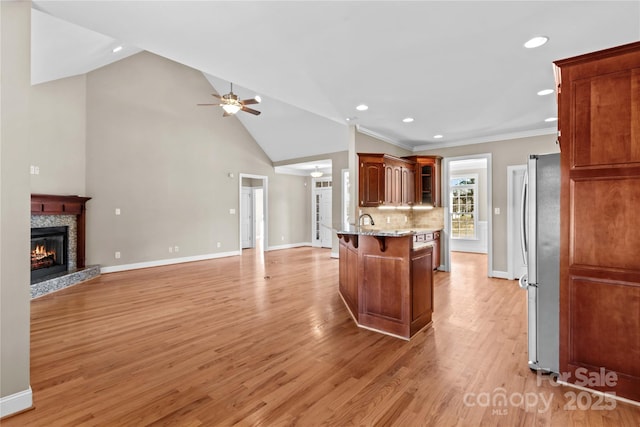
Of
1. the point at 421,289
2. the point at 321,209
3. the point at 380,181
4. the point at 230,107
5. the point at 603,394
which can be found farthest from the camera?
the point at 321,209

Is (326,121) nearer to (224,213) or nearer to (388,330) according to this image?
(224,213)

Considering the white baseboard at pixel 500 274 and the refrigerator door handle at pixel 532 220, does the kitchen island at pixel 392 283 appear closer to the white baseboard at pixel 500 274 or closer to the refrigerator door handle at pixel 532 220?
the refrigerator door handle at pixel 532 220

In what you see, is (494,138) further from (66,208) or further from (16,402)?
(66,208)

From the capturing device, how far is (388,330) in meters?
3.19

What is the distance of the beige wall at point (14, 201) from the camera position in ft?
6.25

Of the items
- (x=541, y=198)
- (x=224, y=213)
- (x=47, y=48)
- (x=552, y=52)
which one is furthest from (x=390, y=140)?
(x=47, y=48)

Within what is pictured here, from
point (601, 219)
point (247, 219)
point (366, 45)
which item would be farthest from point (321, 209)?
point (601, 219)

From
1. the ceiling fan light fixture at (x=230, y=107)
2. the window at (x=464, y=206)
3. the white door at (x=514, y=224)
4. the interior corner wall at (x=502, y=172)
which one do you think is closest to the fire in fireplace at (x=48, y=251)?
the ceiling fan light fixture at (x=230, y=107)

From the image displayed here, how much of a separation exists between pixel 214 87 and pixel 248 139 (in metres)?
1.68

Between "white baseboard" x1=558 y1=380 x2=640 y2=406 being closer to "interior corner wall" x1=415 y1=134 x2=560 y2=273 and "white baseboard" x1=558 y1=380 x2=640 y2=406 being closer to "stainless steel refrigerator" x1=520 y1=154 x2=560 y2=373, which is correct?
"stainless steel refrigerator" x1=520 y1=154 x2=560 y2=373

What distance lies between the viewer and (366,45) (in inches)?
112

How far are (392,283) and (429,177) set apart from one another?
14.0 ft

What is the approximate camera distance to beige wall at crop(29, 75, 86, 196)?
505 cm

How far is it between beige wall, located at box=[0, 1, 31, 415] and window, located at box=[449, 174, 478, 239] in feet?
32.5
